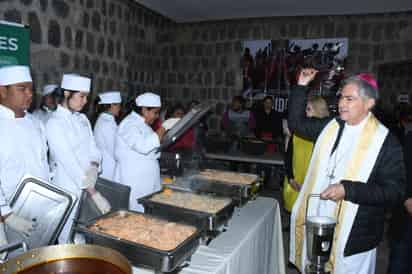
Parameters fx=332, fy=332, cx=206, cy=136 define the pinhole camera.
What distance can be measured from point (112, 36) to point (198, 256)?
404 cm

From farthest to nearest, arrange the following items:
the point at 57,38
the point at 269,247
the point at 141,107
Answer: the point at 57,38, the point at 141,107, the point at 269,247

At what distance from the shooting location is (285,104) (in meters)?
5.56

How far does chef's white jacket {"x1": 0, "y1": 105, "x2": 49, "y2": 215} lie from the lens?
155cm

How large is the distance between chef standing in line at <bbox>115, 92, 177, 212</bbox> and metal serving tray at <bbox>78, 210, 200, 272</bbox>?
1.01 metres

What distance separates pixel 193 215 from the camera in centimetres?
146

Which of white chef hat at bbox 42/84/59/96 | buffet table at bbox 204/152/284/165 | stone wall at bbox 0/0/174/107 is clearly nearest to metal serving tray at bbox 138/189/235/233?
white chef hat at bbox 42/84/59/96

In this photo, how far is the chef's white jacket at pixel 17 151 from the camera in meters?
1.55

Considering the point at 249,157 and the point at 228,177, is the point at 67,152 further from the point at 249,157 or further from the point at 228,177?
the point at 249,157

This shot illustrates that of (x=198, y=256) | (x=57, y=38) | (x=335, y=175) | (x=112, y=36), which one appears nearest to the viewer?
(x=198, y=256)

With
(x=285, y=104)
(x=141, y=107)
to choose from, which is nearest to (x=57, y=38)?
(x=141, y=107)

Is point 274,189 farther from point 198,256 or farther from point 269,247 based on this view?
point 198,256

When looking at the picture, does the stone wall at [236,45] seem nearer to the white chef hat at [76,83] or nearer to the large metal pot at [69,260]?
the white chef hat at [76,83]

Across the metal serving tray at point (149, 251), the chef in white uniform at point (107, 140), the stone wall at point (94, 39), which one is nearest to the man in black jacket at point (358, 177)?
the metal serving tray at point (149, 251)

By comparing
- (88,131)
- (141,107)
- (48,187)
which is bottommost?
(48,187)
